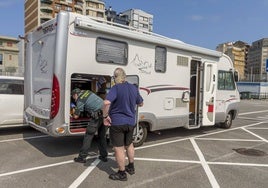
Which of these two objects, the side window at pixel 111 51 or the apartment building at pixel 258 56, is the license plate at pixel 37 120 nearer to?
the side window at pixel 111 51

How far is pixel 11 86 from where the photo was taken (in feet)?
29.2

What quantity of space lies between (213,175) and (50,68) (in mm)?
3948

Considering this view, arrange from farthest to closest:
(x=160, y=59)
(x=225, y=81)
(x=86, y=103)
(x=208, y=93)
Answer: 1. (x=225, y=81)
2. (x=208, y=93)
3. (x=160, y=59)
4. (x=86, y=103)

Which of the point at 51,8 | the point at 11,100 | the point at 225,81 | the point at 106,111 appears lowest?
the point at 11,100

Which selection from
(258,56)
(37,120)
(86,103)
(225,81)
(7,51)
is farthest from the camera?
(258,56)

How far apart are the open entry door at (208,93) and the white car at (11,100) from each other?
18.4 feet

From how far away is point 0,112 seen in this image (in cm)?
861

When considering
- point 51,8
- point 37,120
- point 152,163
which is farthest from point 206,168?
point 51,8

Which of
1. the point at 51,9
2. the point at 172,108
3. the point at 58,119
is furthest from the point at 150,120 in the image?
the point at 51,9

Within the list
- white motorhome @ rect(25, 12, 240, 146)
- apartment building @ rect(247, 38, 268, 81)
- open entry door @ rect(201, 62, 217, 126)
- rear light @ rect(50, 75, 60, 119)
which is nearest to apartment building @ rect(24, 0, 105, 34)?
apartment building @ rect(247, 38, 268, 81)

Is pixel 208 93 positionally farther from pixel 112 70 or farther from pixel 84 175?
pixel 84 175

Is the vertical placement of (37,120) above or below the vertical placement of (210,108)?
below

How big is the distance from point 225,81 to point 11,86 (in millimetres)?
7127

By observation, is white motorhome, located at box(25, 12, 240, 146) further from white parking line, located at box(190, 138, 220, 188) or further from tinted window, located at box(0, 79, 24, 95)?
tinted window, located at box(0, 79, 24, 95)
